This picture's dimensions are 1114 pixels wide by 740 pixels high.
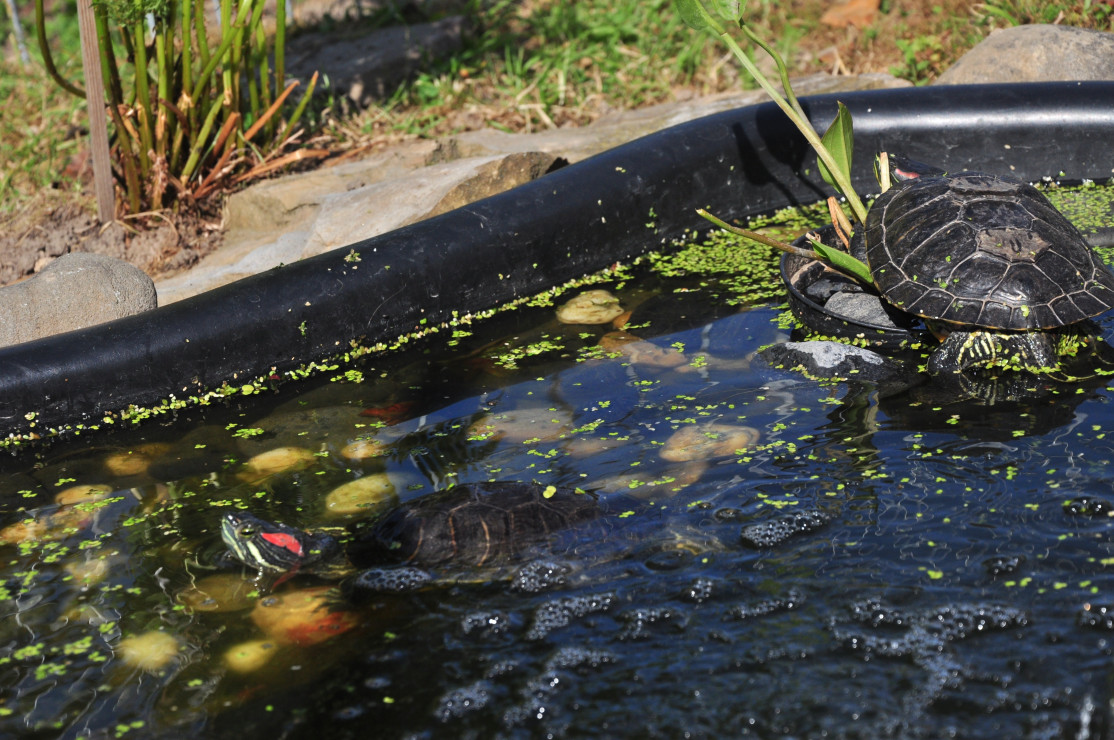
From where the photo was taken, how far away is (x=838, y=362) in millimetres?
3262

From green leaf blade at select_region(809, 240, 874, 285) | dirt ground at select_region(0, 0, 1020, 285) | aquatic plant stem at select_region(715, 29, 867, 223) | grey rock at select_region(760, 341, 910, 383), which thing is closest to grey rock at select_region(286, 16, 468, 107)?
dirt ground at select_region(0, 0, 1020, 285)

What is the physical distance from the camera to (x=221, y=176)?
16.0 feet

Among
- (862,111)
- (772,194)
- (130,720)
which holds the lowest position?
(130,720)

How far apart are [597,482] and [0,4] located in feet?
30.4

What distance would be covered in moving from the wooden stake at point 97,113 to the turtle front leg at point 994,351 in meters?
3.54

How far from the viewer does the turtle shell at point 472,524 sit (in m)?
2.45

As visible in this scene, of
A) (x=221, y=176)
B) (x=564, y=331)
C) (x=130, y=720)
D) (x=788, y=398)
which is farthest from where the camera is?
(x=221, y=176)

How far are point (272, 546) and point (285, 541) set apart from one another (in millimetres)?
33

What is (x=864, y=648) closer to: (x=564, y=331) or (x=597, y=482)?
(x=597, y=482)

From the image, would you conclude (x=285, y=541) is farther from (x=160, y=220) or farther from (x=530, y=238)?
(x=160, y=220)

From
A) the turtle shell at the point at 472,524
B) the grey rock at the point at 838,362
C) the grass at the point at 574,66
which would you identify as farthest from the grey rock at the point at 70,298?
the grey rock at the point at 838,362

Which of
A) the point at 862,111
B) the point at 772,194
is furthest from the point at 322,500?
the point at 862,111

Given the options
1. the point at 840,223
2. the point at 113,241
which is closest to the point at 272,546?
the point at 840,223

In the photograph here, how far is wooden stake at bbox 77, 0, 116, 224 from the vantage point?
163 inches
